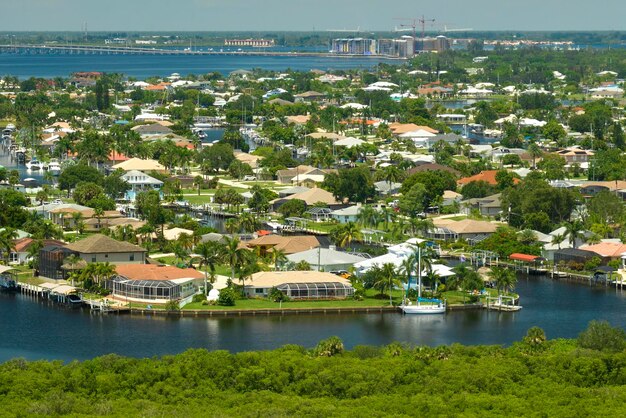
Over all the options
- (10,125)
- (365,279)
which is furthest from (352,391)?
(10,125)

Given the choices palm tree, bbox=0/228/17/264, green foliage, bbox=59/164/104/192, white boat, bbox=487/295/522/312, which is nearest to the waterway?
white boat, bbox=487/295/522/312

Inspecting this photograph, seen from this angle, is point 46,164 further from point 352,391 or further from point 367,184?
point 352,391

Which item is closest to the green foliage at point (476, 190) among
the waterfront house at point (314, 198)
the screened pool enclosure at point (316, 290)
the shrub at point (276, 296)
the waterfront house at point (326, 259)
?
the waterfront house at point (314, 198)

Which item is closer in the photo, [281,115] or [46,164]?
[46,164]

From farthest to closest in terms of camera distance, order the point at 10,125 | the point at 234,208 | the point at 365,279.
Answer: the point at 10,125, the point at 234,208, the point at 365,279

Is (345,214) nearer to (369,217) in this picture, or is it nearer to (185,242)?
(369,217)

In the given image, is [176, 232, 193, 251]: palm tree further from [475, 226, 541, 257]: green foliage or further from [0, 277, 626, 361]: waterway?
[475, 226, 541, 257]: green foliage

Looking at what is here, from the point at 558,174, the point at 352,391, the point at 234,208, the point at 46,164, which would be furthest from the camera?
the point at 46,164

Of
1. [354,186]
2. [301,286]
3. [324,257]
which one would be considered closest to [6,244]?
[324,257]
